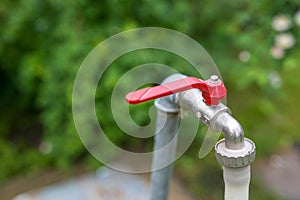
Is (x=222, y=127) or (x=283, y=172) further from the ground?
(x=283, y=172)

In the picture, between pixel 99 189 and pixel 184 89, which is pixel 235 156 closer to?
pixel 184 89

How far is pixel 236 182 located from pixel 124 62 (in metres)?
1.45

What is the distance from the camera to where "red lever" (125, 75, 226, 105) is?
3.13 feet

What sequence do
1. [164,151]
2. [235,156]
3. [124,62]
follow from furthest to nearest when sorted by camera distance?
[124,62]
[164,151]
[235,156]

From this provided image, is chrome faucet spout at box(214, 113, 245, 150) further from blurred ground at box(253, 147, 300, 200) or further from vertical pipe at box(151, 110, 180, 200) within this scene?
blurred ground at box(253, 147, 300, 200)

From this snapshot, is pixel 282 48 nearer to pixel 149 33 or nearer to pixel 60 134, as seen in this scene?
pixel 149 33

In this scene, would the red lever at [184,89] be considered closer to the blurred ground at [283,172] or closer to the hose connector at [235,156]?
the hose connector at [235,156]

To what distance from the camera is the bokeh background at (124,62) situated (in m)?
2.17

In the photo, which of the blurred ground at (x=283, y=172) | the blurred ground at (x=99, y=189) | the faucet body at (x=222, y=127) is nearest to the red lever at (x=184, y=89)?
the faucet body at (x=222, y=127)

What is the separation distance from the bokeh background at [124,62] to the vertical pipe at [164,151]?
1.02 meters

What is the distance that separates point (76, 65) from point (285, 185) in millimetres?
1306

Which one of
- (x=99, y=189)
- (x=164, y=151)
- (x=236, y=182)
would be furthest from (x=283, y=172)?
(x=236, y=182)

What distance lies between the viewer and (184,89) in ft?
3.20

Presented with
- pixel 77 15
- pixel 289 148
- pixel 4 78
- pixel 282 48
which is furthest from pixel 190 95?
pixel 4 78
